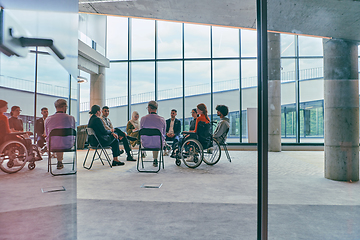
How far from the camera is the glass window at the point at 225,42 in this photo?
31.4 feet

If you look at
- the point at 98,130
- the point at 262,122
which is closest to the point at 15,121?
the point at 262,122

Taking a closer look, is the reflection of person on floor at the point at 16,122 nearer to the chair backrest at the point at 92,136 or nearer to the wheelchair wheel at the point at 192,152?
the chair backrest at the point at 92,136

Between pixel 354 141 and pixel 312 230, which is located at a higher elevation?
pixel 354 141

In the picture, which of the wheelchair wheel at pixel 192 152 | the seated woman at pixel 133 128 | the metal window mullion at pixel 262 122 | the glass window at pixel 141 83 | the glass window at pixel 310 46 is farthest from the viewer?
the glass window at pixel 141 83

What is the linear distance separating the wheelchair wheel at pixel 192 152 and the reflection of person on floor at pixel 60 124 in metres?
3.52

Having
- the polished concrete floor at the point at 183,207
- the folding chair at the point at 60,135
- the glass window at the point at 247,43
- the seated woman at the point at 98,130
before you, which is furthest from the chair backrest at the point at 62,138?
the glass window at the point at 247,43

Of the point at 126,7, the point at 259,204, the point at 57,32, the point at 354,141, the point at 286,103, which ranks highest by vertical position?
the point at 126,7

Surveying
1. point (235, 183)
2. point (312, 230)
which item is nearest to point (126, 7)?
point (235, 183)

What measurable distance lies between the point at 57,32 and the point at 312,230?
2.44 m

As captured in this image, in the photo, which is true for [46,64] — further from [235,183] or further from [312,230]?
[235,183]

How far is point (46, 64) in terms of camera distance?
→ 4.42ft

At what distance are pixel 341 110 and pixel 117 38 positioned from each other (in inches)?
378

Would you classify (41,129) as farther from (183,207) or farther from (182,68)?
(182,68)

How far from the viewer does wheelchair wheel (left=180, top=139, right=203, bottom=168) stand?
4.95m
